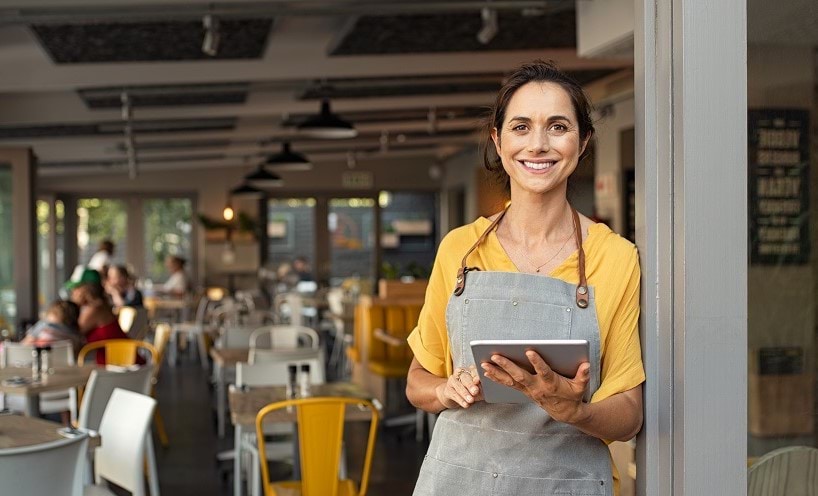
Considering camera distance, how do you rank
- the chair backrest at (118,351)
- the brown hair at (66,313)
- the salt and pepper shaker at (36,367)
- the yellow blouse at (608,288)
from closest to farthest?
the yellow blouse at (608,288) → the salt and pepper shaker at (36,367) → the chair backrest at (118,351) → the brown hair at (66,313)

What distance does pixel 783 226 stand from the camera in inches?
86.4

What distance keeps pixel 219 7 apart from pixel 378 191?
45.8ft

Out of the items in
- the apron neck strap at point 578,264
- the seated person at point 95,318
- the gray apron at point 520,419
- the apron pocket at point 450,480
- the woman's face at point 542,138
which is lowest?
the seated person at point 95,318

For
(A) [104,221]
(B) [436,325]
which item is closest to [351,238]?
(A) [104,221]

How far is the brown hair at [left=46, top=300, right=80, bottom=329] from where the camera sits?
8.11m

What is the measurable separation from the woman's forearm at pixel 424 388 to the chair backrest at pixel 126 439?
219 cm

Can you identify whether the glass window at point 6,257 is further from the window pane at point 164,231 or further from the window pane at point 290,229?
the window pane at point 290,229

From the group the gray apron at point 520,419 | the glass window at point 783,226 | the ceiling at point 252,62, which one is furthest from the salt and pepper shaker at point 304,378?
the glass window at point 783,226

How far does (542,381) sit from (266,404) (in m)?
3.54

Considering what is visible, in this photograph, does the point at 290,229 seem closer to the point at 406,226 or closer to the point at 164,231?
the point at 406,226

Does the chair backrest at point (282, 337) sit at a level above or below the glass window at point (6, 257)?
below

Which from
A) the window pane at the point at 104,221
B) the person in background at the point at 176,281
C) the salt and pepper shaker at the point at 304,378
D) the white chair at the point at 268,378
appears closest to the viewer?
the salt and pepper shaker at the point at 304,378

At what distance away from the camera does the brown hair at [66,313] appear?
8.11 metres

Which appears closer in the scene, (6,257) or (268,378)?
(268,378)
